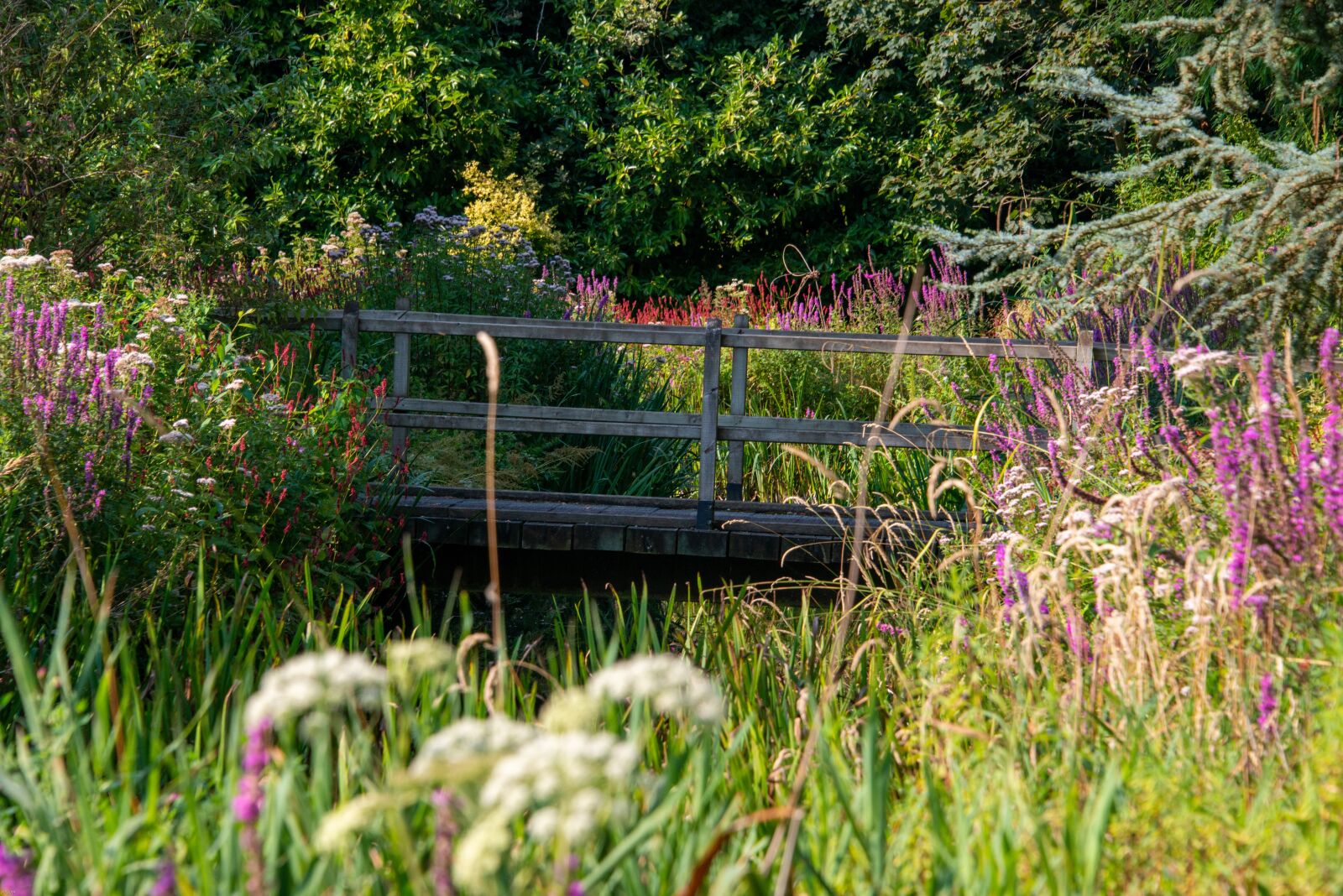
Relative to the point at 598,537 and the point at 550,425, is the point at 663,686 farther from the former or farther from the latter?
the point at 550,425

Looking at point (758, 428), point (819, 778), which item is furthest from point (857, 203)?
point (819, 778)

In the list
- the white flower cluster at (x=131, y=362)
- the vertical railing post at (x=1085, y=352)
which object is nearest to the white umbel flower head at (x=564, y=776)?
the white flower cluster at (x=131, y=362)

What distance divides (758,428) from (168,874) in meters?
4.76

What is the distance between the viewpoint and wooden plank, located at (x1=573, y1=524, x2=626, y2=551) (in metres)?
5.50

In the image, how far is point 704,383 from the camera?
5934 millimetres

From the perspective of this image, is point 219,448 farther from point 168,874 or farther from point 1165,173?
point 1165,173

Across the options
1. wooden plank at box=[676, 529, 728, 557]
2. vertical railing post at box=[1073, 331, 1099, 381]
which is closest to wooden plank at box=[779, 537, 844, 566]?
wooden plank at box=[676, 529, 728, 557]

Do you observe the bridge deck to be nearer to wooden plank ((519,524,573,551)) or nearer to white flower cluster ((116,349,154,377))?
wooden plank ((519,524,573,551))

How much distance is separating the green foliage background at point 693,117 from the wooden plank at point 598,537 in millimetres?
7805

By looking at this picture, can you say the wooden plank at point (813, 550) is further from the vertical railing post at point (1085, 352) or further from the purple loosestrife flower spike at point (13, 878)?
the purple loosestrife flower spike at point (13, 878)

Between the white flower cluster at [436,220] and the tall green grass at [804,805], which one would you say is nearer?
the tall green grass at [804,805]

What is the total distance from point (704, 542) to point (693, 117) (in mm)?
11569

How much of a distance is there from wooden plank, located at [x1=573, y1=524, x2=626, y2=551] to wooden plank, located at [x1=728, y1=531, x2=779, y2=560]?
1.60ft

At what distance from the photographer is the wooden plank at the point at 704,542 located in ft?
18.1
